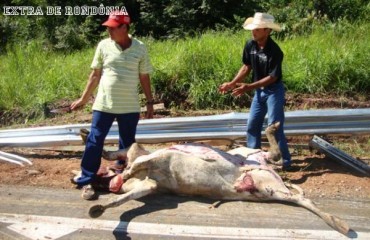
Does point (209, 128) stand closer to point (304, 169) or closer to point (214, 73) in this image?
point (304, 169)

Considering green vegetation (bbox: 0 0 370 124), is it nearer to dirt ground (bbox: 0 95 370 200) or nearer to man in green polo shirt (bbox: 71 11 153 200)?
dirt ground (bbox: 0 95 370 200)

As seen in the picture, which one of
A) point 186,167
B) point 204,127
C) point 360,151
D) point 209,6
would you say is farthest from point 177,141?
point 209,6

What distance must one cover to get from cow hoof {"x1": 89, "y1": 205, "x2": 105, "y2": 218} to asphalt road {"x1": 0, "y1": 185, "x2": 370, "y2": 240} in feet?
0.36

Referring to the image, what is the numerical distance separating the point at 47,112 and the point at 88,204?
4522mm

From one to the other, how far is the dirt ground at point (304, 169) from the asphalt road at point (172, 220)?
373 millimetres

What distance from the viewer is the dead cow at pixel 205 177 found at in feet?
14.1

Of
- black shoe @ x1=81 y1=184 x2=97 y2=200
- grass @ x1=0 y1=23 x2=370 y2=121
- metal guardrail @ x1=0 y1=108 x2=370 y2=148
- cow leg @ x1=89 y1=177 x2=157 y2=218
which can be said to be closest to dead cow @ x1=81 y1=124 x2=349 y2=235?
cow leg @ x1=89 y1=177 x2=157 y2=218

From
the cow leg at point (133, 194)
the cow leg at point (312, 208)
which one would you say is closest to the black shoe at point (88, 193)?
the cow leg at point (133, 194)

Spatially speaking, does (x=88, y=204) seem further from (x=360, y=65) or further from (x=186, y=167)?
(x=360, y=65)

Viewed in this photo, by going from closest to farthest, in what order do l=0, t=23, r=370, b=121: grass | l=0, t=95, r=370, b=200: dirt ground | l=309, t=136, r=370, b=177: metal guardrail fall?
1. l=0, t=95, r=370, b=200: dirt ground
2. l=309, t=136, r=370, b=177: metal guardrail
3. l=0, t=23, r=370, b=121: grass

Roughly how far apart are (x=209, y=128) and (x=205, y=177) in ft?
5.25

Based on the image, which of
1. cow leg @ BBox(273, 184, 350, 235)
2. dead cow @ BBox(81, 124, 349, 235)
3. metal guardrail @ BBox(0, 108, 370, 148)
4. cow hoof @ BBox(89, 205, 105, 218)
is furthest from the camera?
metal guardrail @ BBox(0, 108, 370, 148)

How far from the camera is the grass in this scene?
7676 millimetres

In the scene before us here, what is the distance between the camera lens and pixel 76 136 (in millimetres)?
6203
